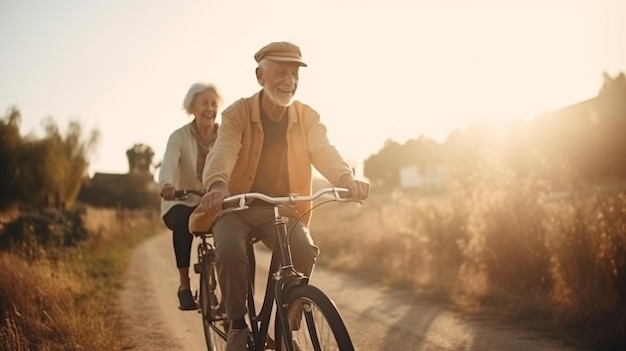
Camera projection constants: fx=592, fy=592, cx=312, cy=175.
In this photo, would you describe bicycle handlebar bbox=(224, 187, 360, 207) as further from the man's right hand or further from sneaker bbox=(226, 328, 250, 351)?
sneaker bbox=(226, 328, 250, 351)

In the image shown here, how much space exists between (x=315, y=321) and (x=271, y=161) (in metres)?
1.28

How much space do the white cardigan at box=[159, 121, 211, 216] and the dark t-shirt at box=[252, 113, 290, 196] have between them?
1.61 m

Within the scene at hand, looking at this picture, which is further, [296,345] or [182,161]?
[182,161]


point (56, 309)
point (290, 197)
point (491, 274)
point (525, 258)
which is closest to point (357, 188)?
point (290, 197)

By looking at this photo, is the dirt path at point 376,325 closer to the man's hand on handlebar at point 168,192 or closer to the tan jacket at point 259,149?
the man's hand on handlebar at point 168,192

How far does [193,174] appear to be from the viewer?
5.71m

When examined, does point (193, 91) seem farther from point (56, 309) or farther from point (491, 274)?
point (491, 274)

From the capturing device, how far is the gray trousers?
12.0 feet

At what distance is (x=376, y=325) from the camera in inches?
263

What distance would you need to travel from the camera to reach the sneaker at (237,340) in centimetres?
365

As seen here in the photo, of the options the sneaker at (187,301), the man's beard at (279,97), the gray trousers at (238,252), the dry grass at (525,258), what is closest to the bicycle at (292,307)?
the gray trousers at (238,252)

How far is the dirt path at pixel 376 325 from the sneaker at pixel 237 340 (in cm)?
221

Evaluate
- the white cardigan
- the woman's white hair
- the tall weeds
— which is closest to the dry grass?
the tall weeds

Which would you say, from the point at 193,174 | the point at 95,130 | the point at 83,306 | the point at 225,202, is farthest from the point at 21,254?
the point at 95,130
